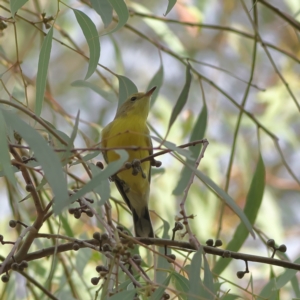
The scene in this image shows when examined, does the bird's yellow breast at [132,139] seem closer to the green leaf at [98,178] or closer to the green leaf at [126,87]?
the green leaf at [126,87]

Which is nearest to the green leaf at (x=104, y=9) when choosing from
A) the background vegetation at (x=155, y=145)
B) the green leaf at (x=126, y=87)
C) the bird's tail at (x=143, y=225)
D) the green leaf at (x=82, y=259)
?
the background vegetation at (x=155, y=145)

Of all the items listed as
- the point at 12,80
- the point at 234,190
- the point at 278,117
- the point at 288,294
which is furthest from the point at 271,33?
the point at 12,80

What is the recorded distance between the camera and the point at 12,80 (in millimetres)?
2859

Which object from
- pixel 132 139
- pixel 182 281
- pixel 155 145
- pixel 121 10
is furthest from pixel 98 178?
pixel 155 145

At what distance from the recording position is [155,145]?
3.63m

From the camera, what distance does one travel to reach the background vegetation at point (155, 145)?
159 cm

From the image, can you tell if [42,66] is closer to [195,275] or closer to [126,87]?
[126,87]

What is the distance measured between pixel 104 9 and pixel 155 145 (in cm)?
181

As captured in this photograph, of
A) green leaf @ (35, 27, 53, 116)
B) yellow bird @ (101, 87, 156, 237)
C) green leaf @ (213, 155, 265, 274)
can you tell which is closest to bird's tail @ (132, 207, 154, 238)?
yellow bird @ (101, 87, 156, 237)

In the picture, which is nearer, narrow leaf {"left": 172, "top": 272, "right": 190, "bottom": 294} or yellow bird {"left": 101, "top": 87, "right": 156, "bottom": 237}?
narrow leaf {"left": 172, "top": 272, "right": 190, "bottom": 294}

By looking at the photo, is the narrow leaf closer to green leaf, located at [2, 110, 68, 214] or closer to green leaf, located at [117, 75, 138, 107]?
green leaf, located at [2, 110, 68, 214]

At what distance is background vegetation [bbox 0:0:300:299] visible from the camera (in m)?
1.59

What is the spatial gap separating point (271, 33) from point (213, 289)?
7.04 m

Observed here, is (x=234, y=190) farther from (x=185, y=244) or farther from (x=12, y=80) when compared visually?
(x=185, y=244)
